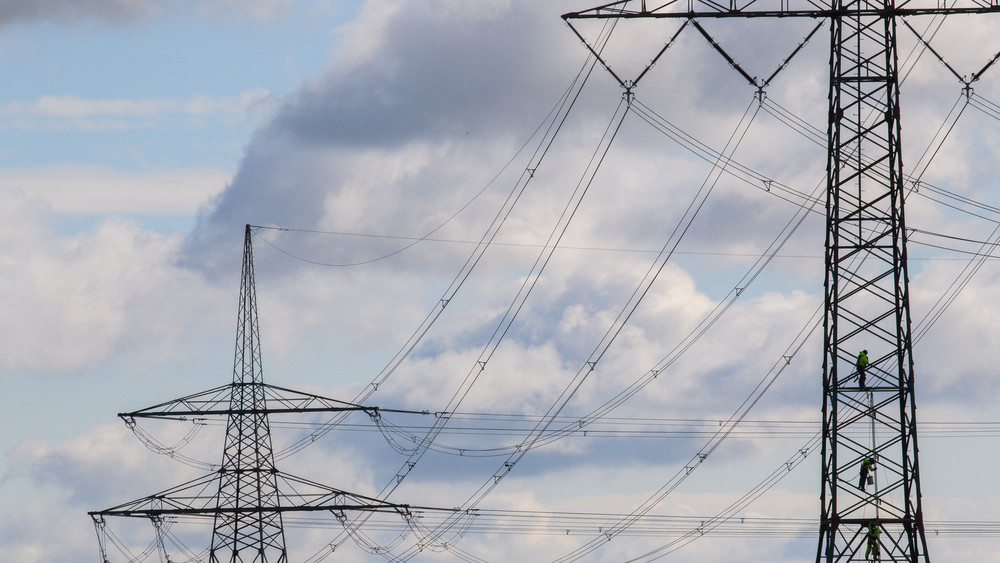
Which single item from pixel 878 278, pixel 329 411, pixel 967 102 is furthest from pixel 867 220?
pixel 329 411

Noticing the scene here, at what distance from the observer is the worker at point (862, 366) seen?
174ft

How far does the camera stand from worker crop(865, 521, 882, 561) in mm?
52500

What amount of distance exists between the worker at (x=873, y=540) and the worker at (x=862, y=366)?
4.13 metres

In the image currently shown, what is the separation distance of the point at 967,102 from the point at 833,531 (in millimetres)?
14339

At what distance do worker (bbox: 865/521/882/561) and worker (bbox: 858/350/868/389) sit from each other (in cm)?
413

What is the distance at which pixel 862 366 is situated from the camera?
53.2 m

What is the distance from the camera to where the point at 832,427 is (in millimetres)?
52625

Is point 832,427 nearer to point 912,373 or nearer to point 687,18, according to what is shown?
point 912,373

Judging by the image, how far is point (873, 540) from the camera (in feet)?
173

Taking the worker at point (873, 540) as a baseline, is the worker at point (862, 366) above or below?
above

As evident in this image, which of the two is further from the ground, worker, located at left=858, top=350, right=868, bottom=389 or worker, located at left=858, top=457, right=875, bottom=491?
worker, located at left=858, top=350, right=868, bottom=389

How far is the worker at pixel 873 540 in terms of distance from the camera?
52500mm

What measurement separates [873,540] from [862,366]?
16.9 ft

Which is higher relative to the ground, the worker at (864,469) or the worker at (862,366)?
the worker at (862,366)
